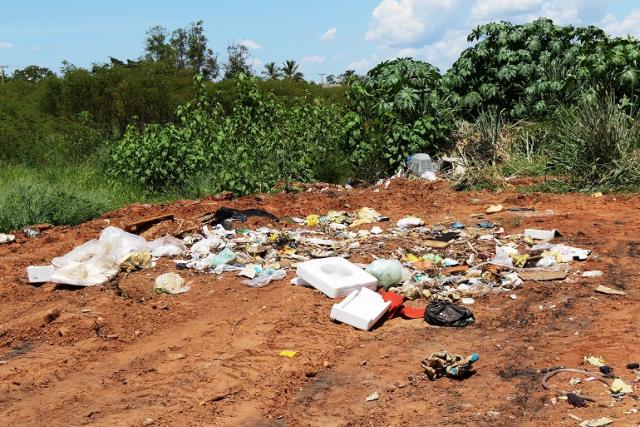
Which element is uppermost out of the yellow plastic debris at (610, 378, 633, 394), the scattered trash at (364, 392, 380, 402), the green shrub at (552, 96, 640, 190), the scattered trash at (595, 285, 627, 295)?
the green shrub at (552, 96, 640, 190)

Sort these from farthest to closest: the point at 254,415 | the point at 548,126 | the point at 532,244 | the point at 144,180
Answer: the point at 548,126 < the point at 144,180 < the point at 532,244 < the point at 254,415

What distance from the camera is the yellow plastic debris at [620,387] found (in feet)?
11.5

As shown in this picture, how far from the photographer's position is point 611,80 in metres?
10.2

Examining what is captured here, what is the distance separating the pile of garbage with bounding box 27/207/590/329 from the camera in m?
5.13

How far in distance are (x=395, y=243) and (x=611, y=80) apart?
215 inches

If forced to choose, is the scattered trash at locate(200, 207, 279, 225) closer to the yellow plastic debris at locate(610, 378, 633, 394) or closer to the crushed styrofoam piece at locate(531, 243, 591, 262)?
the crushed styrofoam piece at locate(531, 243, 591, 262)

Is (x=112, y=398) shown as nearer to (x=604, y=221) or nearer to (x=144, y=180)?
(x=604, y=221)

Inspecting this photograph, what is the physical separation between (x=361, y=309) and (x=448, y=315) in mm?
566

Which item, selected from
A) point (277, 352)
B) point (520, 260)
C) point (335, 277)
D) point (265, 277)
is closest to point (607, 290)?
point (520, 260)

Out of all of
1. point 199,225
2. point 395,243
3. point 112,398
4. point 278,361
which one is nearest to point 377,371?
point 278,361

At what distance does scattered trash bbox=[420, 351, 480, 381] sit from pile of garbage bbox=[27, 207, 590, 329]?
0.68 m

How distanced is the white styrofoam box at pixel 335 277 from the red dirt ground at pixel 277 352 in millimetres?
91

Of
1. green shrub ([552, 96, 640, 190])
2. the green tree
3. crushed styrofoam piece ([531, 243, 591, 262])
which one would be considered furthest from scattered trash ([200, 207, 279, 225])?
the green tree

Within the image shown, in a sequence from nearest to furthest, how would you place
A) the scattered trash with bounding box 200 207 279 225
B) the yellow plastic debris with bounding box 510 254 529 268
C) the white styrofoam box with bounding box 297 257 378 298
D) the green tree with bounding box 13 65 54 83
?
the white styrofoam box with bounding box 297 257 378 298 → the yellow plastic debris with bounding box 510 254 529 268 → the scattered trash with bounding box 200 207 279 225 → the green tree with bounding box 13 65 54 83
